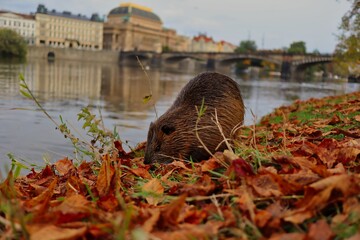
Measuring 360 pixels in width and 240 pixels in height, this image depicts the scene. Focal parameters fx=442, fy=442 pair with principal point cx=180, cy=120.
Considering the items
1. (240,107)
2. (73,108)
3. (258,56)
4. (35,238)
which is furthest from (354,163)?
(258,56)

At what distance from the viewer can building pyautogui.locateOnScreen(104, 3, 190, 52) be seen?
528ft

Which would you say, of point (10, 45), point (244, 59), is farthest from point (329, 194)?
point (244, 59)

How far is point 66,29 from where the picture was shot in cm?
15025

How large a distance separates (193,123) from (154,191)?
2020mm

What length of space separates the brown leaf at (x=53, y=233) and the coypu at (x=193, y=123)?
2.48m

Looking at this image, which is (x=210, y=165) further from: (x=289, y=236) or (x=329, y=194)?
(x=289, y=236)

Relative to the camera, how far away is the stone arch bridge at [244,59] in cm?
8094

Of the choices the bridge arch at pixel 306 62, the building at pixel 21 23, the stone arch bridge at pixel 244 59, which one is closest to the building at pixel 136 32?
the building at pixel 21 23

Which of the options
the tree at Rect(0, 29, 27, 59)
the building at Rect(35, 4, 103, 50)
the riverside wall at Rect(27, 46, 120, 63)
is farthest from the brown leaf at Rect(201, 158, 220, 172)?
the building at Rect(35, 4, 103, 50)

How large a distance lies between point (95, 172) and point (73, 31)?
6167 inches

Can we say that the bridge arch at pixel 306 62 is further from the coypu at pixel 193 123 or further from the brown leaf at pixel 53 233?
the brown leaf at pixel 53 233

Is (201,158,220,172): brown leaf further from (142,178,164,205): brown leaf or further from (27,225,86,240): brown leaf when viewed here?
(27,225,86,240): brown leaf

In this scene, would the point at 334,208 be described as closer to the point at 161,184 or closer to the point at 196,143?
the point at 161,184

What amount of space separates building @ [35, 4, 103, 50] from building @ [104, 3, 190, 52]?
5.64 metres
